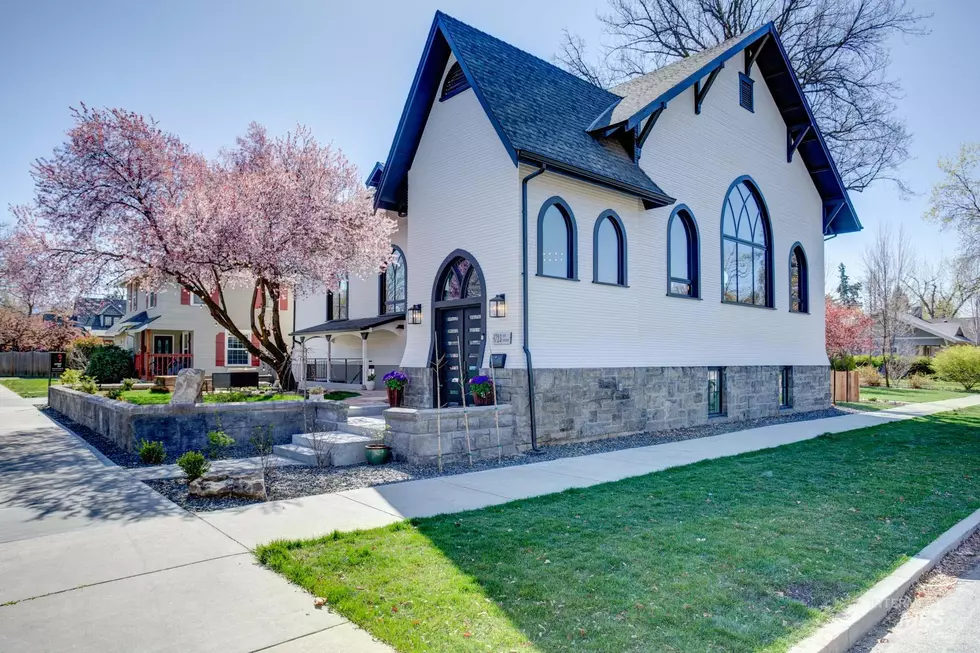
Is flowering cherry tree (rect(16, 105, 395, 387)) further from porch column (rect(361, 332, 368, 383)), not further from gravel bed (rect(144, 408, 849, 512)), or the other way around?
gravel bed (rect(144, 408, 849, 512))

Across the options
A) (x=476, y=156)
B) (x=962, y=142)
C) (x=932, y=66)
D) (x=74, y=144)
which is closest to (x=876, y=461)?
(x=476, y=156)

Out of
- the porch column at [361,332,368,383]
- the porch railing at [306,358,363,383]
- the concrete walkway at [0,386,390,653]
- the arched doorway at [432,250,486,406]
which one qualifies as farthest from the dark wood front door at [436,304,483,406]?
the porch railing at [306,358,363,383]

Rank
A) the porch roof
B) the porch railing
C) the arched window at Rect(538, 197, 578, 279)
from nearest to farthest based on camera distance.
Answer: the arched window at Rect(538, 197, 578, 279) → the porch roof → the porch railing

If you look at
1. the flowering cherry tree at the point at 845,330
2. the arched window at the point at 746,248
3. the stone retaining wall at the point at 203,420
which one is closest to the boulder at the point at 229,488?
the stone retaining wall at the point at 203,420

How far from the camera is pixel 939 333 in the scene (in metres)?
45.7

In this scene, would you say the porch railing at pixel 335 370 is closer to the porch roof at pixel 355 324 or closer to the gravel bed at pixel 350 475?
the porch roof at pixel 355 324

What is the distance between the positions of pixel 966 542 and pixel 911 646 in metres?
2.70

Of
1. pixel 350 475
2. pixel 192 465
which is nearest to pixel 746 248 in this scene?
pixel 350 475

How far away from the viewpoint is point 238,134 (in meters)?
15.0

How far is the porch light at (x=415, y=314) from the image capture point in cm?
1255

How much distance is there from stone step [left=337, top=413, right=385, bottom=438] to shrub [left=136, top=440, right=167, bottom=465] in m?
2.63

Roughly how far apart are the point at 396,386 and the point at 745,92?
1182 centimetres

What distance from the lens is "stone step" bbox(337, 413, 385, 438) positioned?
952 centimetres

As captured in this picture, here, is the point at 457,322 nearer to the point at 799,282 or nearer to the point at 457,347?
the point at 457,347
